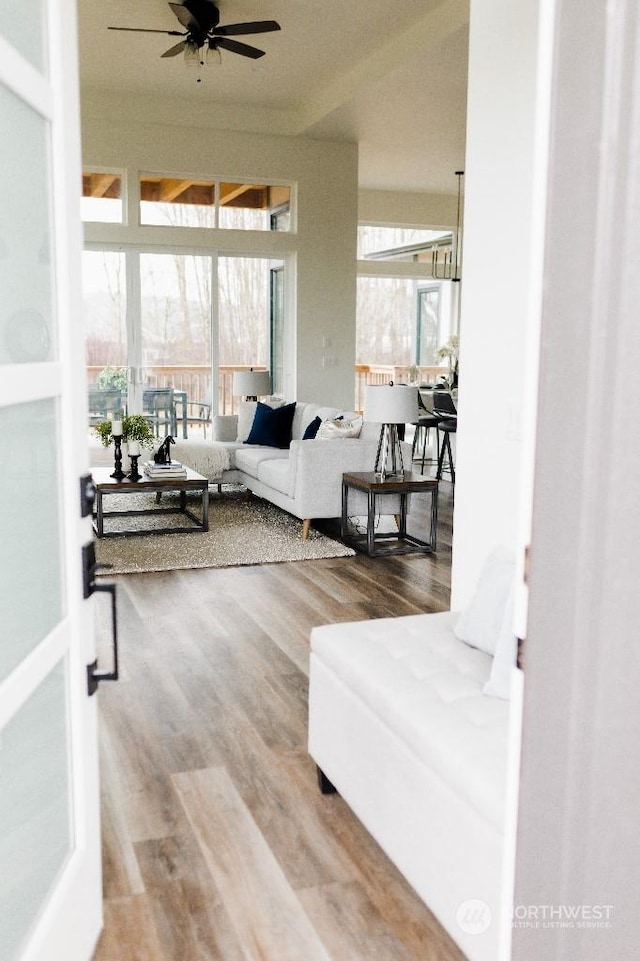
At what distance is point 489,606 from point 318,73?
6381mm

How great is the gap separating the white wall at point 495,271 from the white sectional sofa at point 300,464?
283 centimetres

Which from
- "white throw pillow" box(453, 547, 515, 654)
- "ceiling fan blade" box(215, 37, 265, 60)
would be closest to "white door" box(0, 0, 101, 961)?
"white throw pillow" box(453, 547, 515, 654)

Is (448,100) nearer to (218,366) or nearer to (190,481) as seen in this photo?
(218,366)

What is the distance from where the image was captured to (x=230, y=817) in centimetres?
255

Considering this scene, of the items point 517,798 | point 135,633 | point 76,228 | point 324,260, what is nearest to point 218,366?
point 324,260

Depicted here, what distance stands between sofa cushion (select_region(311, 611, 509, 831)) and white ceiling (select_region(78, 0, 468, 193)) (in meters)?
4.75

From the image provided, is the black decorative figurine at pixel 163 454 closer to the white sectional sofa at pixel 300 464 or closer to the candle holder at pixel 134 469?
the candle holder at pixel 134 469

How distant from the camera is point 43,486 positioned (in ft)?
5.19

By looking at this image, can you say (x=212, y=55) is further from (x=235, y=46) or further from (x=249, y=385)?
(x=249, y=385)

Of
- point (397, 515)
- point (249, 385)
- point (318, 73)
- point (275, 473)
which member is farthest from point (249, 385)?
point (318, 73)

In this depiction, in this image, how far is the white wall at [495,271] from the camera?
9.20 feet

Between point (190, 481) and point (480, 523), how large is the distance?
11.4 feet

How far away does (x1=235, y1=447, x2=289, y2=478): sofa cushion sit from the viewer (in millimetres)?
6992

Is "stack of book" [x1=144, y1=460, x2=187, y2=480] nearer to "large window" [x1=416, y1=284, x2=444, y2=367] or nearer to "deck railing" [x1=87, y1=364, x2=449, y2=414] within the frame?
"deck railing" [x1=87, y1=364, x2=449, y2=414]
